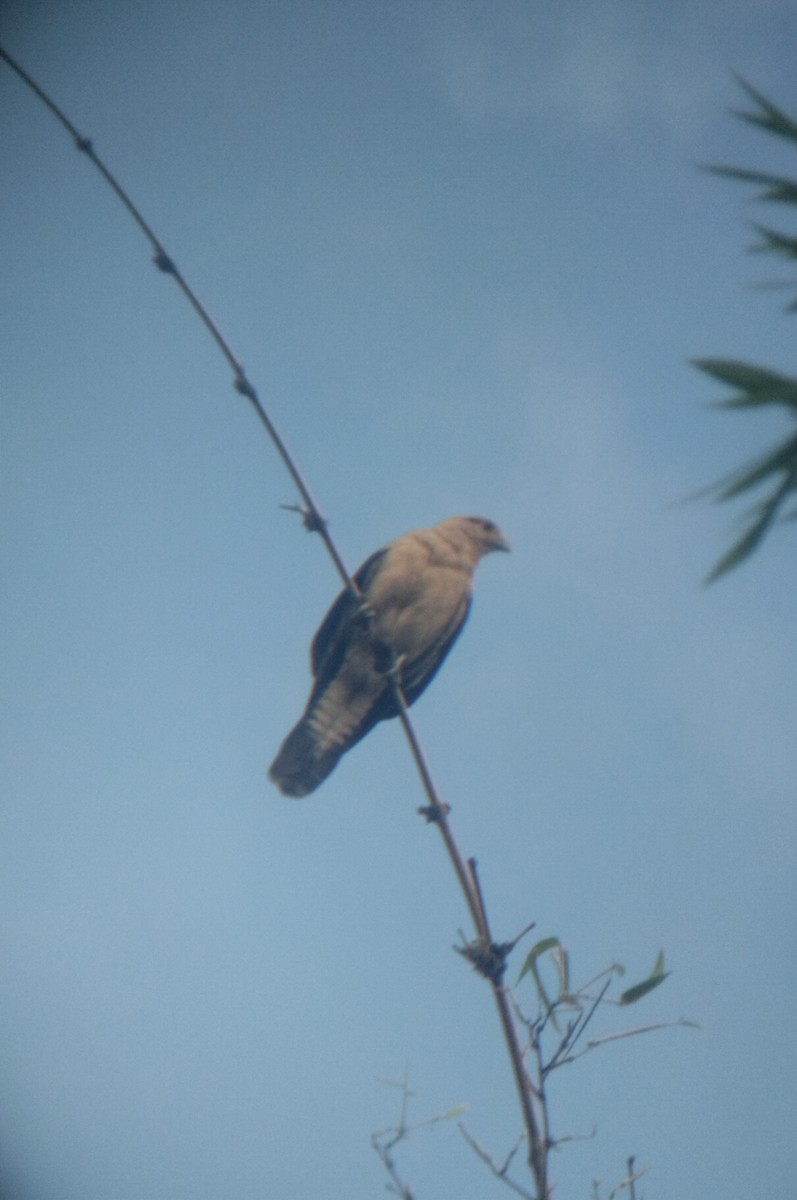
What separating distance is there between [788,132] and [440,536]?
14.2 ft

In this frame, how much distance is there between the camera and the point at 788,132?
1604mm

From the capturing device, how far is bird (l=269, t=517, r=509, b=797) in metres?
5.03

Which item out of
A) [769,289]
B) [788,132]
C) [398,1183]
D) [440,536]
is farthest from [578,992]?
[440,536]

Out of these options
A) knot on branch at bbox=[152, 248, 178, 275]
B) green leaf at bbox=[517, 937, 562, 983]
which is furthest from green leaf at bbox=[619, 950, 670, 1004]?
knot on branch at bbox=[152, 248, 178, 275]

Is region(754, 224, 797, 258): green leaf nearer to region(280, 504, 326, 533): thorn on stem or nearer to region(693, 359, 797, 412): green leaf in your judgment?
region(693, 359, 797, 412): green leaf

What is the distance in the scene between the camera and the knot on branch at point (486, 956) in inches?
85.6

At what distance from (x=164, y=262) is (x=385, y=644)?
2.46m

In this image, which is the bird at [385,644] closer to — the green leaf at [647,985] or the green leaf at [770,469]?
the green leaf at [647,985]

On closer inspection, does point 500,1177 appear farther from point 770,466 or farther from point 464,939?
point 770,466

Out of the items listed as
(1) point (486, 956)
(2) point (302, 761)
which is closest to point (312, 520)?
(1) point (486, 956)

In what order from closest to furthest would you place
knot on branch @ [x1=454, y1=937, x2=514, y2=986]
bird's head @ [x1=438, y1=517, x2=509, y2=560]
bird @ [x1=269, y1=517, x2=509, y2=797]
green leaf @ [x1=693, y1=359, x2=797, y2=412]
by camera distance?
green leaf @ [x1=693, y1=359, x2=797, y2=412] < knot on branch @ [x1=454, y1=937, x2=514, y2=986] < bird @ [x1=269, y1=517, x2=509, y2=797] < bird's head @ [x1=438, y1=517, x2=509, y2=560]

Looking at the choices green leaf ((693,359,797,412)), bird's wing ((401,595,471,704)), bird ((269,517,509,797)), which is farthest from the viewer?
bird's wing ((401,595,471,704))

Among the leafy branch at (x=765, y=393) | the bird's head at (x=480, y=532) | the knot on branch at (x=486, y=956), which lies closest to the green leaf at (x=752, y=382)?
the leafy branch at (x=765, y=393)

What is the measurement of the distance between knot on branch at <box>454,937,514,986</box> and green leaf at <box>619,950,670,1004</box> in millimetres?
542
